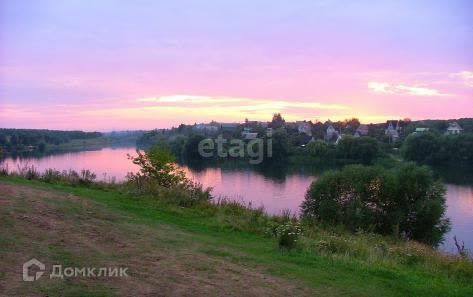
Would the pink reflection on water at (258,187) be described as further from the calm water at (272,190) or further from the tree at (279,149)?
the tree at (279,149)

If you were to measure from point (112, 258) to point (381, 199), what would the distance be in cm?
2553

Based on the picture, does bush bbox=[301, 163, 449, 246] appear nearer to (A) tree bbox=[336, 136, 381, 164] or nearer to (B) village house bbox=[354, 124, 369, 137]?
(A) tree bbox=[336, 136, 381, 164]

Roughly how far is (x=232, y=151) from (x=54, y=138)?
123 ft

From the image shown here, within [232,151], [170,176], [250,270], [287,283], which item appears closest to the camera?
[287,283]

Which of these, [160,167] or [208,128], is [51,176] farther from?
[208,128]

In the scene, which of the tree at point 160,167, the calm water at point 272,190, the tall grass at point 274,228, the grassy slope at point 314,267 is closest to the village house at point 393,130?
the calm water at point 272,190

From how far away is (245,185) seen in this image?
37250 millimetres

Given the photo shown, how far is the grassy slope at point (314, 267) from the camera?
5.39m

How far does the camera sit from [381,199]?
2817 cm

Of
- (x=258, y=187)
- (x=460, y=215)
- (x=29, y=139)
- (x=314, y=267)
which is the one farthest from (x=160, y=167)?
(x=29, y=139)

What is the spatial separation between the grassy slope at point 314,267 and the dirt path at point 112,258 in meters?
0.25

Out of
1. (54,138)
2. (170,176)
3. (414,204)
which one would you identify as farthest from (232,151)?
(170,176)

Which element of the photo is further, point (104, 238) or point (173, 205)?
point (173, 205)

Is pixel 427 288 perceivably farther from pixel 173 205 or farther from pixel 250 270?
pixel 173 205
